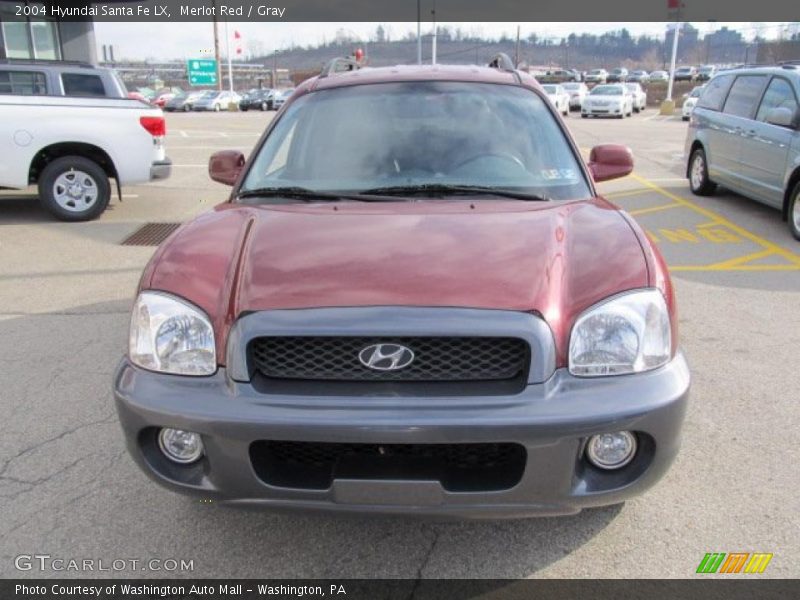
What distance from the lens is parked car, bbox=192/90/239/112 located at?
44875mm

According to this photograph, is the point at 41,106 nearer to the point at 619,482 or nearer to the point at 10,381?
the point at 10,381

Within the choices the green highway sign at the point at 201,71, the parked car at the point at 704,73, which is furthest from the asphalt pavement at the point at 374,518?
the parked car at the point at 704,73

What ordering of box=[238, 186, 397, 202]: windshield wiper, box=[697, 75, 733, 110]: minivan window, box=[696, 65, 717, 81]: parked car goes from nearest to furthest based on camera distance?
box=[238, 186, 397, 202]: windshield wiper, box=[697, 75, 733, 110]: minivan window, box=[696, 65, 717, 81]: parked car

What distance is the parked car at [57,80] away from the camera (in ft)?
26.6

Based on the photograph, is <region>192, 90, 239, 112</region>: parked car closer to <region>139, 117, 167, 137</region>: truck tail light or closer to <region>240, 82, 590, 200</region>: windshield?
<region>139, 117, 167, 137</region>: truck tail light

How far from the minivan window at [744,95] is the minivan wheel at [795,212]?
60.5 inches

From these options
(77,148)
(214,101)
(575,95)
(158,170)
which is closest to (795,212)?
(158,170)

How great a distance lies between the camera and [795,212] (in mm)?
7582

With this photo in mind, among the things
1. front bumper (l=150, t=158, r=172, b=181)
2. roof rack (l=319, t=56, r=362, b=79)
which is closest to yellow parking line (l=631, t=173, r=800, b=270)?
roof rack (l=319, t=56, r=362, b=79)

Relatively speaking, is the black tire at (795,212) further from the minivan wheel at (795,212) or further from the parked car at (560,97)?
the parked car at (560,97)

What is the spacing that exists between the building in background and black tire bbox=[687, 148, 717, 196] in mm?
13595

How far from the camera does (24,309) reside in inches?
213

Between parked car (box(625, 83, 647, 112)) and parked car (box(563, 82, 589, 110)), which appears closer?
parked car (box(625, 83, 647, 112))

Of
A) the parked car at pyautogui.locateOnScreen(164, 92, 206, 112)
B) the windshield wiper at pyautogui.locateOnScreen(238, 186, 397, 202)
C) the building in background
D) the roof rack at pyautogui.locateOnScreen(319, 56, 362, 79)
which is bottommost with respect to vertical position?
the parked car at pyautogui.locateOnScreen(164, 92, 206, 112)
